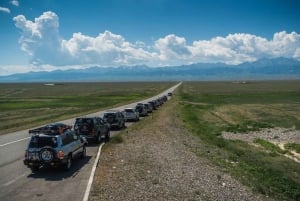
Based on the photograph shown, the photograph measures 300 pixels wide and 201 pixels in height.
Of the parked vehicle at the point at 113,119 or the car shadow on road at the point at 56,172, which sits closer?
the car shadow on road at the point at 56,172

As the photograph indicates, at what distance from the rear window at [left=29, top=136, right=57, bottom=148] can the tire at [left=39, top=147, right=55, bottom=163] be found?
0.29 meters

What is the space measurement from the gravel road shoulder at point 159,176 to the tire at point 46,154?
234 centimetres

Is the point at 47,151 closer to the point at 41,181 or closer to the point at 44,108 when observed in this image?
the point at 41,181

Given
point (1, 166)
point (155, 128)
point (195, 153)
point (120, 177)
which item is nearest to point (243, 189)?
point (120, 177)

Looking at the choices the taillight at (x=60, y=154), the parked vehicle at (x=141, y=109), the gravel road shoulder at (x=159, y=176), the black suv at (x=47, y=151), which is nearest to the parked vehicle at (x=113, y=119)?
the gravel road shoulder at (x=159, y=176)

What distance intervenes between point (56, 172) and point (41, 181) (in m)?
2.01

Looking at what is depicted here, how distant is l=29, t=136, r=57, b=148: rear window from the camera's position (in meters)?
19.2

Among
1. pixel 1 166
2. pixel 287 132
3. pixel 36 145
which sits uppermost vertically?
pixel 36 145

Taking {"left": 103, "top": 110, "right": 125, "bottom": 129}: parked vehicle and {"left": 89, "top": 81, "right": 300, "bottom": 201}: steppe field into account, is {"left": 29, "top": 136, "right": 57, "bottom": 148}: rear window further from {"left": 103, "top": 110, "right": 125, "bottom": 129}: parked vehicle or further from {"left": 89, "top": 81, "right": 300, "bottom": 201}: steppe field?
{"left": 103, "top": 110, "right": 125, "bottom": 129}: parked vehicle

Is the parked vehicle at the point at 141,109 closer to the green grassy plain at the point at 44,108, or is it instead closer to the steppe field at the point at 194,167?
the green grassy plain at the point at 44,108

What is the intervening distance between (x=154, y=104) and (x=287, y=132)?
28233 mm

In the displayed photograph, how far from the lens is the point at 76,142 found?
21.8m

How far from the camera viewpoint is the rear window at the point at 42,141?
62.8 feet

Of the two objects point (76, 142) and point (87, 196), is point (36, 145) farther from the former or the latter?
point (87, 196)
